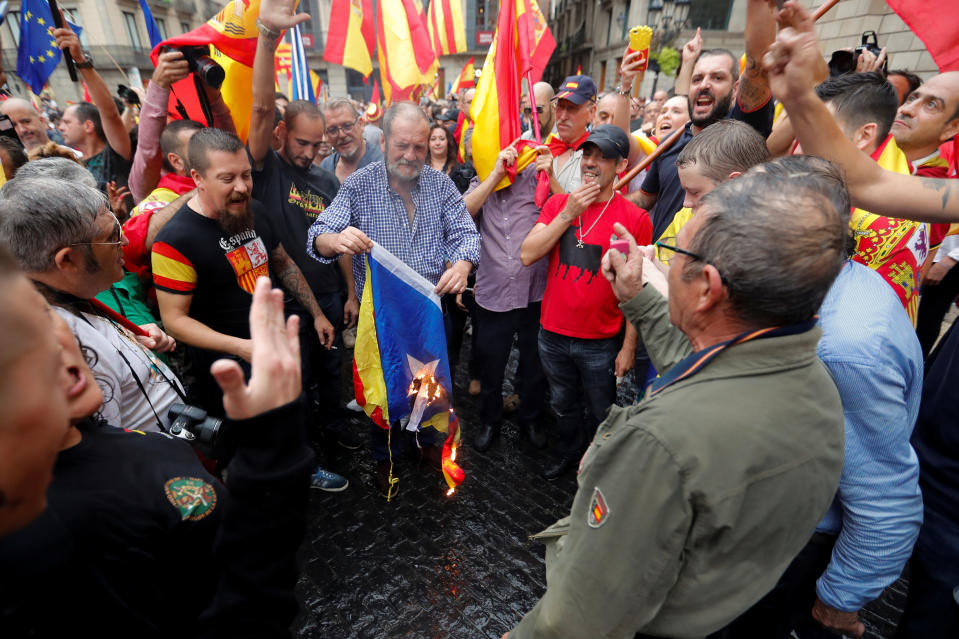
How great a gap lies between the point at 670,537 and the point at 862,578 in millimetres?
1028

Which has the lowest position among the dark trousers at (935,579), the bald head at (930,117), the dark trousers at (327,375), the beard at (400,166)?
the dark trousers at (327,375)

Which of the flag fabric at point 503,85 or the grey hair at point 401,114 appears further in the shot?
the flag fabric at point 503,85

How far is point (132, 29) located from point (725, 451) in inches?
1713

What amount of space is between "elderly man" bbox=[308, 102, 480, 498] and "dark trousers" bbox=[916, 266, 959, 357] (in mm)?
3860

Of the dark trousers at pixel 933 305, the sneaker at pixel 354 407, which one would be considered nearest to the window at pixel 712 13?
the dark trousers at pixel 933 305

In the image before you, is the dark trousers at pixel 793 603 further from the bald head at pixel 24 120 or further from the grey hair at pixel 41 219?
the bald head at pixel 24 120

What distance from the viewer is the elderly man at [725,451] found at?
1.03m

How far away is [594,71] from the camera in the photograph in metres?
28.2

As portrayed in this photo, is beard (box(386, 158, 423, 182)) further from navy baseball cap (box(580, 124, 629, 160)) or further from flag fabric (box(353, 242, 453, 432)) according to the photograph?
navy baseball cap (box(580, 124, 629, 160))

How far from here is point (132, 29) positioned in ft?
102

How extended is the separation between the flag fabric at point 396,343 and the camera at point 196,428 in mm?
1400

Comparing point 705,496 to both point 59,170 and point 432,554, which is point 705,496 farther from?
point 59,170

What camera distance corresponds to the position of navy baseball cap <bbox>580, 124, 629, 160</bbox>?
2863 mm

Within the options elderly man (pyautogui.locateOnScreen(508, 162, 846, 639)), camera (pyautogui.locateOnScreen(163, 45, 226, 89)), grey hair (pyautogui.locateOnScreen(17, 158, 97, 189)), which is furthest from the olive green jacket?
camera (pyautogui.locateOnScreen(163, 45, 226, 89))
